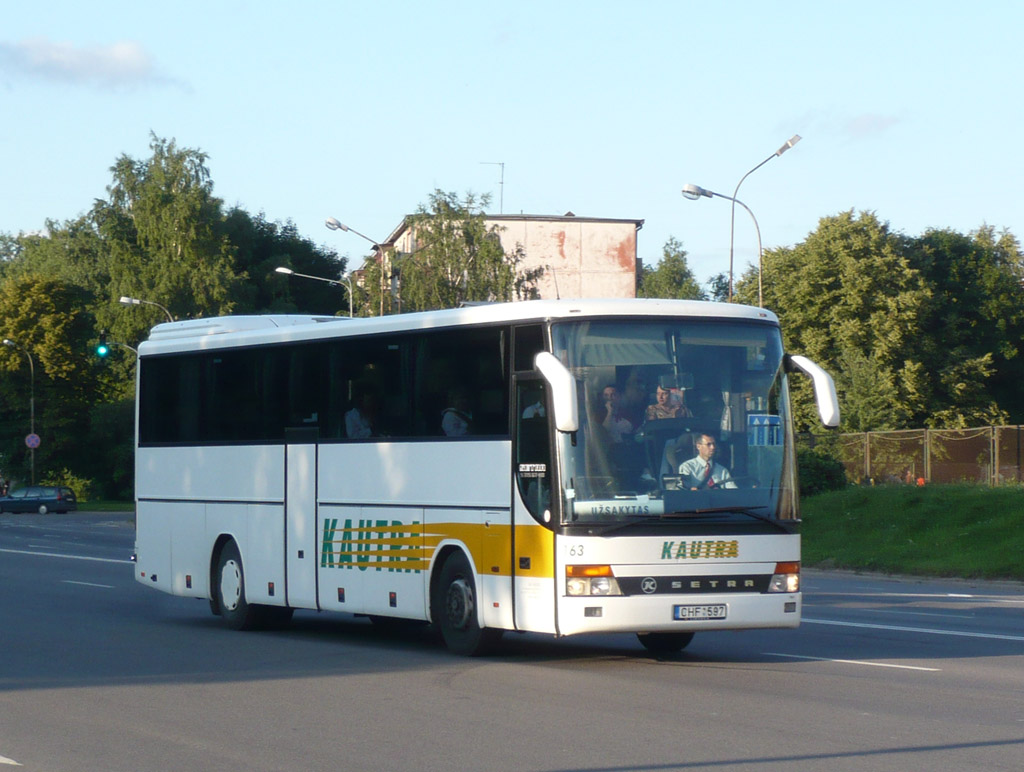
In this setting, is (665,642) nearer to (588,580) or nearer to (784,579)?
(784,579)

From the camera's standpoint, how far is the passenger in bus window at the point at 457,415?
13688mm

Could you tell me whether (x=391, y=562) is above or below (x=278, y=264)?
below

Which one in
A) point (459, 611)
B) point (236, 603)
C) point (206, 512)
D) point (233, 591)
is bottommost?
point (236, 603)

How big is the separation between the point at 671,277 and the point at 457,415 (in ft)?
412

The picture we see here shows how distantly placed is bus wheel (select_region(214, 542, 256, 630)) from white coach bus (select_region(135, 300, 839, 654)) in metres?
0.74

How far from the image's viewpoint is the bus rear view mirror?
1191 centimetres

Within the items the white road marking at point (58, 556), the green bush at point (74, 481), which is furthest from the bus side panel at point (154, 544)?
the green bush at point (74, 481)

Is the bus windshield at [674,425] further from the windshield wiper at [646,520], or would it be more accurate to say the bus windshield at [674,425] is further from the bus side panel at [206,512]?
the bus side panel at [206,512]

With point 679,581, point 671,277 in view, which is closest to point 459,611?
point 679,581

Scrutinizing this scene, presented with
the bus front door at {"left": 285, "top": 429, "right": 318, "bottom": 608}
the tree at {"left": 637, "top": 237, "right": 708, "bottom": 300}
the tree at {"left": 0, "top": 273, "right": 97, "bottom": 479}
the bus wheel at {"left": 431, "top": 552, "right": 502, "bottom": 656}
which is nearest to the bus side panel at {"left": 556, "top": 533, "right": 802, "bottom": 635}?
the bus wheel at {"left": 431, "top": 552, "right": 502, "bottom": 656}

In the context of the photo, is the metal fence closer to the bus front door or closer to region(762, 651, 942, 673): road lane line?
the bus front door

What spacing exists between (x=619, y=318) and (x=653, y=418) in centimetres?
92

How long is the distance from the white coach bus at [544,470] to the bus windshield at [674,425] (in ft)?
0.05

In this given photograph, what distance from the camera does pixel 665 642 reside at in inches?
556
